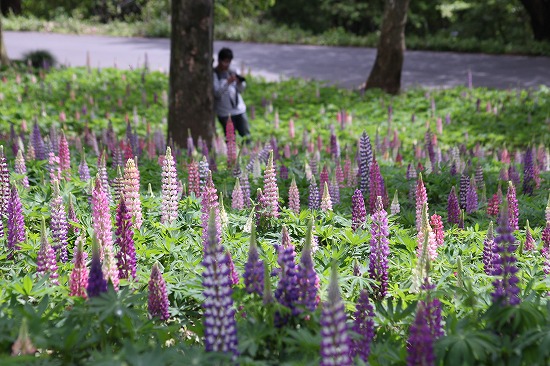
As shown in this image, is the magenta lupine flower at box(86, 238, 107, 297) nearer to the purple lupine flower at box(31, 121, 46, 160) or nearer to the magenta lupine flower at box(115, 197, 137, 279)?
the magenta lupine flower at box(115, 197, 137, 279)

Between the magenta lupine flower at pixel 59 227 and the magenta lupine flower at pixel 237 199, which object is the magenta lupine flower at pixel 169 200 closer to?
the magenta lupine flower at pixel 237 199

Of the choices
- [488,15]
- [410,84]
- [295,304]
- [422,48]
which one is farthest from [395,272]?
[488,15]

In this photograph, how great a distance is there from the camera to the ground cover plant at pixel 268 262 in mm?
2979

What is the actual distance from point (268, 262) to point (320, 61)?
20.0 meters

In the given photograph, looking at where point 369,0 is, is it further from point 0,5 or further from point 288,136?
point 288,136

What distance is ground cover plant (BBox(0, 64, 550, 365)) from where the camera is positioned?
298cm

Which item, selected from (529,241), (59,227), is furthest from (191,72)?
(529,241)

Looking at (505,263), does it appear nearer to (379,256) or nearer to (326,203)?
(379,256)

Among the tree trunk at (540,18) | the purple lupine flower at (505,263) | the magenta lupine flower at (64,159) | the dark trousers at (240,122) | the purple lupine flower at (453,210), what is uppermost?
the tree trunk at (540,18)

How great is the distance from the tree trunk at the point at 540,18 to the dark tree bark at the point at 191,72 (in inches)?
851

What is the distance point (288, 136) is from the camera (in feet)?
42.2

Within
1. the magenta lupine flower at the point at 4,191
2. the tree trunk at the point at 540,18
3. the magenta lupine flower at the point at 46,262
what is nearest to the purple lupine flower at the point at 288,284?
the magenta lupine flower at the point at 46,262

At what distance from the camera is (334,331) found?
103 inches

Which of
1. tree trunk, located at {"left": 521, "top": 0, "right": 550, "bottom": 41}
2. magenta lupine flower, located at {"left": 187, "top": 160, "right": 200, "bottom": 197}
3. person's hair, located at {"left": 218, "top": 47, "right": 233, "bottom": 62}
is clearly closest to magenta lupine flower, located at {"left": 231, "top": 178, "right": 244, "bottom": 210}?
magenta lupine flower, located at {"left": 187, "top": 160, "right": 200, "bottom": 197}
